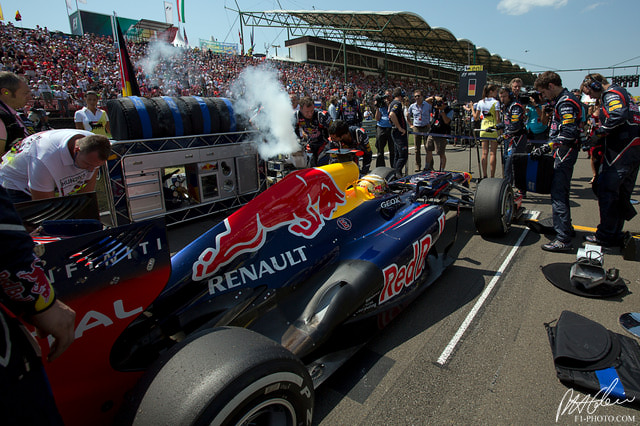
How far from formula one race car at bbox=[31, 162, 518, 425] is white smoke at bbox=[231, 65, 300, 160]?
309cm

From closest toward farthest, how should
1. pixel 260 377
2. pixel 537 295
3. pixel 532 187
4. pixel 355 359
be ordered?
pixel 260 377, pixel 355 359, pixel 537 295, pixel 532 187

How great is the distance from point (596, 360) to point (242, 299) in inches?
86.1

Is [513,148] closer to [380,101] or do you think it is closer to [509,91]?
[509,91]

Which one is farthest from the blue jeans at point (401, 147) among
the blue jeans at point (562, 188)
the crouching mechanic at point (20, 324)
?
the crouching mechanic at point (20, 324)

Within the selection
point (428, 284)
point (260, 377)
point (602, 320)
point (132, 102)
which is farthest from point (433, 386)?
point (132, 102)

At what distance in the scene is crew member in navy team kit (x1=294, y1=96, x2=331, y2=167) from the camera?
622 cm

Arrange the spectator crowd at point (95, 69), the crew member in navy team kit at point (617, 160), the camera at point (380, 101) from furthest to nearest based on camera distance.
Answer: the spectator crowd at point (95, 69) → the camera at point (380, 101) → the crew member in navy team kit at point (617, 160)

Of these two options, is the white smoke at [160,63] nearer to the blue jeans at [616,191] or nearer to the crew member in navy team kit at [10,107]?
the crew member in navy team kit at [10,107]

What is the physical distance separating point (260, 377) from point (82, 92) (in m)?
18.9

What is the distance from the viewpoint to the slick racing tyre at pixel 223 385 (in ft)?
4.36

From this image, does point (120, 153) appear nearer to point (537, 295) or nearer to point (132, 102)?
point (132, 102)

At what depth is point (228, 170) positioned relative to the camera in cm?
655

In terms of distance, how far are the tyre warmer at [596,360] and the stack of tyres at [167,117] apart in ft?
17.7

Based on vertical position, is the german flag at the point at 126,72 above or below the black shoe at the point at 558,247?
above
